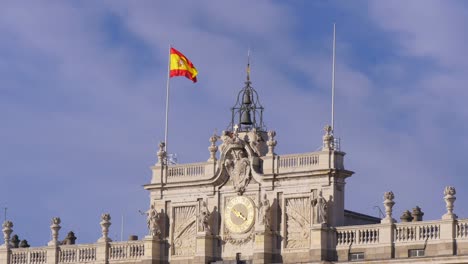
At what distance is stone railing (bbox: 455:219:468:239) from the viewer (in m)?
104

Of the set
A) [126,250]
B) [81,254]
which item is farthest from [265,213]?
[81,254]

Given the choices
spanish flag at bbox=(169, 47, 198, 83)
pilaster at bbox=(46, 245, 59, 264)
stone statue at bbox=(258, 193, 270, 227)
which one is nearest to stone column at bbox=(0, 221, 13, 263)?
pilaster at bbox=(46, 245, 59, 264)

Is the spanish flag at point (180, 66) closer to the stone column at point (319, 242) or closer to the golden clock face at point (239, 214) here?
the golden clock face at point (239, 214)

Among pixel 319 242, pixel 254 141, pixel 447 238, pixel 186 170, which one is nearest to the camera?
pixel 447 238

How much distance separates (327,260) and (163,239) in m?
13.0

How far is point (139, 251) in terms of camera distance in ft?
390

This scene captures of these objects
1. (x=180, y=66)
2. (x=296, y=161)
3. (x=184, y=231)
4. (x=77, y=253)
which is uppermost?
(x=180, y=66)

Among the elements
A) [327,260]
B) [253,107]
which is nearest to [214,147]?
[253,107]

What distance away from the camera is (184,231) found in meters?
117

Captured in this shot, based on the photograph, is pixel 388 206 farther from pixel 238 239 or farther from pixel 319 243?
pixel 238 239

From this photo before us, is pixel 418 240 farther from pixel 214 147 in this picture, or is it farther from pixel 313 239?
pixel 214 147

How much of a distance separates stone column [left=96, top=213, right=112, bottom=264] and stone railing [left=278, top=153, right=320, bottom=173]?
13.4m

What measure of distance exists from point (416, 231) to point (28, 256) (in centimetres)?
2971

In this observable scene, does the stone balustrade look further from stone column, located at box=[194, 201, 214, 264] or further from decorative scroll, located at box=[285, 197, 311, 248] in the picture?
decorative scroll, located at box=[285, 197, 311, 248]
